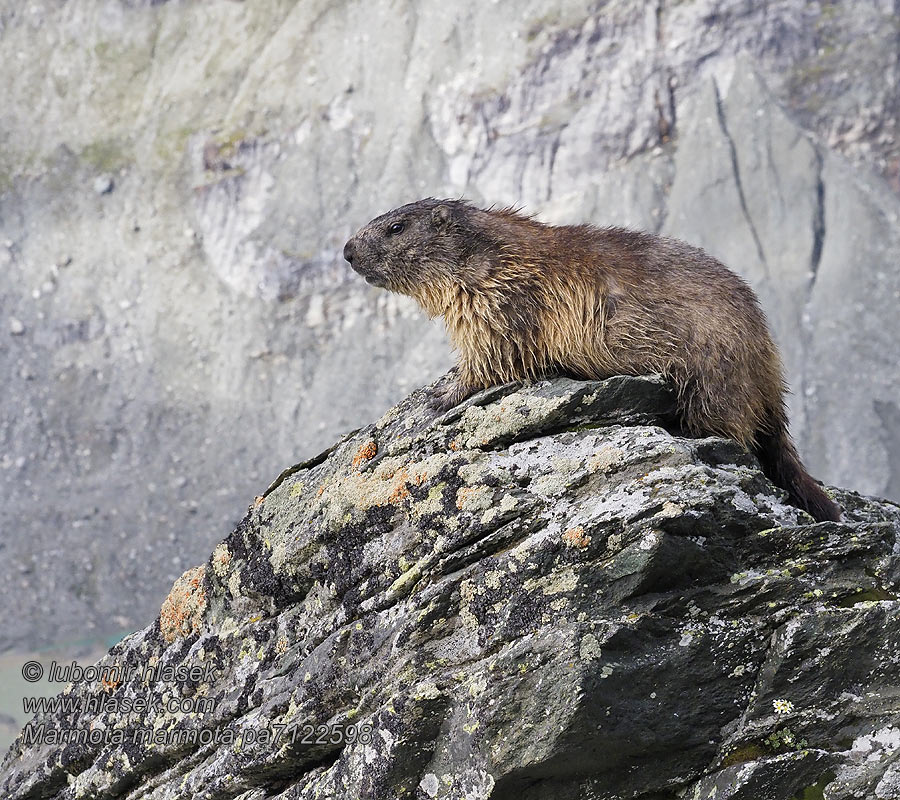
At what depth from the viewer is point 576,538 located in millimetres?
6965

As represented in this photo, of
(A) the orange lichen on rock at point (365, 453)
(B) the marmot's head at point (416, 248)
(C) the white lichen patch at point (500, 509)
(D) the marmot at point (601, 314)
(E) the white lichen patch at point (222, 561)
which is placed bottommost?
(E) the white lichen patch at point (222, 561)

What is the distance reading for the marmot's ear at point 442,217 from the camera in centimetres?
1031

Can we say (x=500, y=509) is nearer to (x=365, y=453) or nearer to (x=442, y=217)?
(x=365, y=453)

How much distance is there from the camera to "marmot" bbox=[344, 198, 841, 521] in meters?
8.57

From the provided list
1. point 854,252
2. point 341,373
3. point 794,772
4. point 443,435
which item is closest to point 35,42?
point 341,373

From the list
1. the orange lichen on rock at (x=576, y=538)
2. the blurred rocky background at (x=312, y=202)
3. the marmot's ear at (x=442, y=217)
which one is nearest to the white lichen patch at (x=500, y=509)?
the orange lichen on rock at (x=576, y=538)

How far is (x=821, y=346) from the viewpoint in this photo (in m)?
42.8

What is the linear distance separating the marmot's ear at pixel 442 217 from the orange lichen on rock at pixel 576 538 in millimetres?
4469

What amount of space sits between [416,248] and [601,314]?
2.45m

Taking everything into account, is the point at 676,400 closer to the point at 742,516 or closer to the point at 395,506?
the point at 742,516

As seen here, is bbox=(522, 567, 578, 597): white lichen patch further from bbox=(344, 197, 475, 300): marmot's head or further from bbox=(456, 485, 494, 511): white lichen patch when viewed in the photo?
bbox=(344, 197, 475, 300): marmot's head

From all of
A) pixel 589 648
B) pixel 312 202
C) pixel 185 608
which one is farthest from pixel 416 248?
pixel 312 202

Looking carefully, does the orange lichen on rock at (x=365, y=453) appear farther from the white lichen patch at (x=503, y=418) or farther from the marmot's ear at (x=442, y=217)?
the marmot's ear at (x=442, y=217)

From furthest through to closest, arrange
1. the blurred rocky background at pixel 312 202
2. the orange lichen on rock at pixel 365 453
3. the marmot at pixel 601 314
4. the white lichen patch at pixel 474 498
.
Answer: the blurred rocky background at pixel 312 202
the orange lichen on rock at pixel 365 453
the marmot at pixel 601 314
the white lichen patch at pixel 474 498
